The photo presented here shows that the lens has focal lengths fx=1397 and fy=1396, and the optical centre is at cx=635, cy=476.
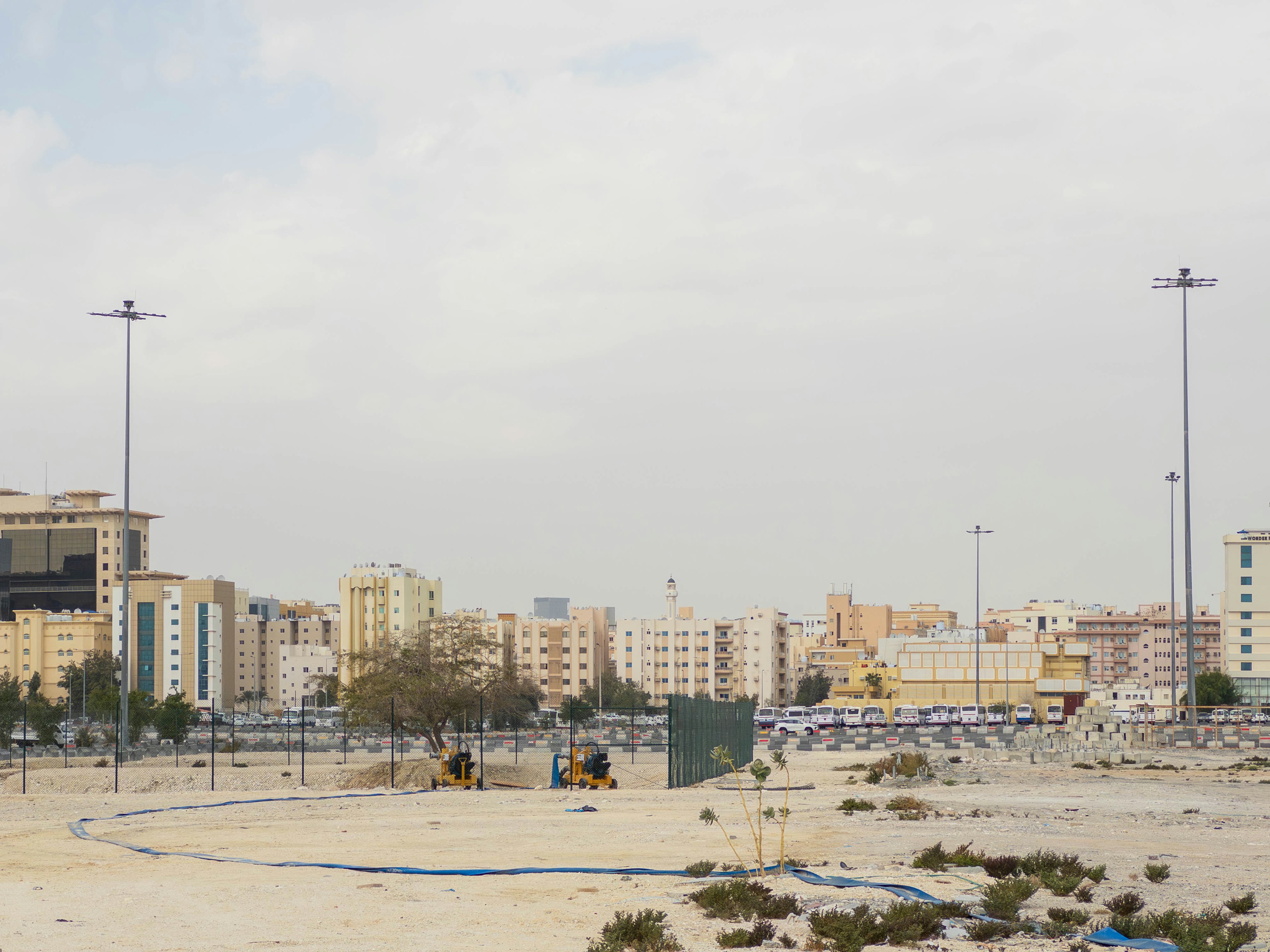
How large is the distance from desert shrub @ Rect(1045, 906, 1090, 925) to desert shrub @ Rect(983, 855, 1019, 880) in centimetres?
261

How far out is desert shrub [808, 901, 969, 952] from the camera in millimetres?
11453

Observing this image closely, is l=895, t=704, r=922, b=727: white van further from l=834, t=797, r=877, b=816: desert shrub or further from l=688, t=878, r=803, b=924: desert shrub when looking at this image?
l=688, t=878, r=803, b=924: desert shrub

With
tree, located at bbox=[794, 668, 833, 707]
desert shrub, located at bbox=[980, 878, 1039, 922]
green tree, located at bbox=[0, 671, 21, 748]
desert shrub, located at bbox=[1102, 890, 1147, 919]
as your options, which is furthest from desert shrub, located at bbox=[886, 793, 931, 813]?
tree, located at bbox=[794, 668, 833, 707]

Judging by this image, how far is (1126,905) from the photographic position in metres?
12.7

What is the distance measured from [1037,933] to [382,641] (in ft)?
145

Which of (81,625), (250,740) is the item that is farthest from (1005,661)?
(81,625)

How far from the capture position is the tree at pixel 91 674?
160 meters

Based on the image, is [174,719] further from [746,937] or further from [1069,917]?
[1069,917]

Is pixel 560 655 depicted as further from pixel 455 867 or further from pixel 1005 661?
pixel 455 867

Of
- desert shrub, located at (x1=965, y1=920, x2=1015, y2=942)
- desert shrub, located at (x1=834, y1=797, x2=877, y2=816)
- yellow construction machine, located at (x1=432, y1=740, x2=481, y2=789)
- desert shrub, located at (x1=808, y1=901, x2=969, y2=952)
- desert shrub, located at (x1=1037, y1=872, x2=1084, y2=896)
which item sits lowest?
yellow construction machine, located at (x1=432, y1=740, x2=481, y2=789)

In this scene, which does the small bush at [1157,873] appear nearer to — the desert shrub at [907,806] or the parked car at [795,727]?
the desert shrub at [907,806]

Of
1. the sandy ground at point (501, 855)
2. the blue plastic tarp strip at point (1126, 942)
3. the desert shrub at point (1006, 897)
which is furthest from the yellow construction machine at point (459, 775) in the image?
the blue plastic tarp strip at point (1126, 942)

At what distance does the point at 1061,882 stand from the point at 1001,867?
1326mm

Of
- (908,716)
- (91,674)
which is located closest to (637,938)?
(908,716)
